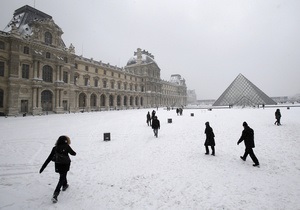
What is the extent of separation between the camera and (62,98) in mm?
34781

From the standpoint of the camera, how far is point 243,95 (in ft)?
182

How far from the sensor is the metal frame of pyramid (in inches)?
2104

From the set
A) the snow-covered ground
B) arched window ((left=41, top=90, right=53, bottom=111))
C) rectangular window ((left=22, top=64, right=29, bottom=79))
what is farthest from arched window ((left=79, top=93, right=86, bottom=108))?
the snow-covered ground

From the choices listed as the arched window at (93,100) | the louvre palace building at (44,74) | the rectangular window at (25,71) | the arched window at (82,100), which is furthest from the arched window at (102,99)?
the rectangular window at (25,71)

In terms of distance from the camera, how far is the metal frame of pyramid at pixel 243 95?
5344cm

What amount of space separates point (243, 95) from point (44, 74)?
57253 millimetres

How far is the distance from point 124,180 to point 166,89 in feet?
266

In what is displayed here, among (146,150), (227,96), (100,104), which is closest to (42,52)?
(100,104)

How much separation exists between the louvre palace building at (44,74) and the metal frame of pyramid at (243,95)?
36.9m

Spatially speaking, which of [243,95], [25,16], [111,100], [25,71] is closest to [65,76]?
[25,71]

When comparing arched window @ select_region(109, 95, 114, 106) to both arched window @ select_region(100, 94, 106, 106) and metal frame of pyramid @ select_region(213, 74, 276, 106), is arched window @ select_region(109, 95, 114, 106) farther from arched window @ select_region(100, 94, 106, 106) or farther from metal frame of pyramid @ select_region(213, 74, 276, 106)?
metal frame of pyramid @ select_region(213, 74, 276, 106)

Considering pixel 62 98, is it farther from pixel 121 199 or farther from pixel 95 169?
pixel 121 199

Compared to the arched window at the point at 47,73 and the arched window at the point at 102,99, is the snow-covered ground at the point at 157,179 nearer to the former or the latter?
the arched window at the point at 47,73

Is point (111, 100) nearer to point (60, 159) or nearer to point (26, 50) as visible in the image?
point (26, 50)
